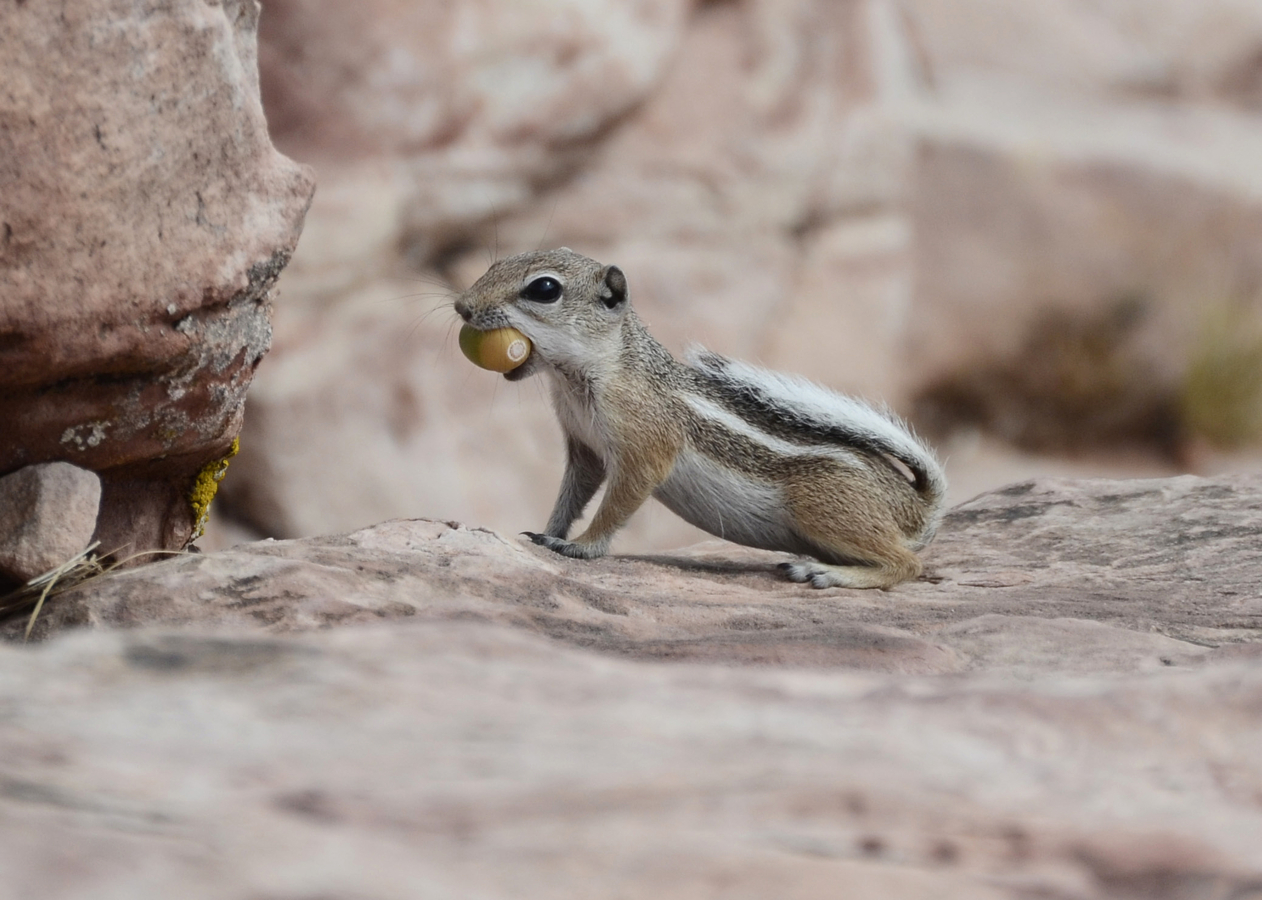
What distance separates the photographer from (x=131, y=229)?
146 inches

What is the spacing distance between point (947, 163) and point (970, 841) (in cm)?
1267

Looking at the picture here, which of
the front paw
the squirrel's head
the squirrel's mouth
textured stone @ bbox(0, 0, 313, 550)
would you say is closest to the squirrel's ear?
the squirrel's head

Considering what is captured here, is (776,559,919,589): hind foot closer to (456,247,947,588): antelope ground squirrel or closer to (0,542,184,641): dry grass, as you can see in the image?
(456,247,947,588): antelope ground squirrel

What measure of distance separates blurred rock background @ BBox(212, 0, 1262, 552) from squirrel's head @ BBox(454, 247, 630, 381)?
2.55 meters

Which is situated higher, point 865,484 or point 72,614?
point 865,484

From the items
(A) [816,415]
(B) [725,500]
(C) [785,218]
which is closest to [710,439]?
(B) [725,500]

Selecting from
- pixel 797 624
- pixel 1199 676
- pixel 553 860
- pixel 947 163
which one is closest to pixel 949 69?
pixel 947 163

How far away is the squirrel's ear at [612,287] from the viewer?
5.52 metres

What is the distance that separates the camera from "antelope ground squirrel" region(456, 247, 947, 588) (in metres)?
5.29

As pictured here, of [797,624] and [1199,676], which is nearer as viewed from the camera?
[1199,676]

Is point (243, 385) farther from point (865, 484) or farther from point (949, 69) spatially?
point (949, 69)

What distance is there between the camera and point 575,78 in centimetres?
1109

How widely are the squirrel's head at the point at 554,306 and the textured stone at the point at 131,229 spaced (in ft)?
3.46

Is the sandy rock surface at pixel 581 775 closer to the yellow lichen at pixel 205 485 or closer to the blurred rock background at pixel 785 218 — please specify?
the yellow lichen at pixel 205 485
